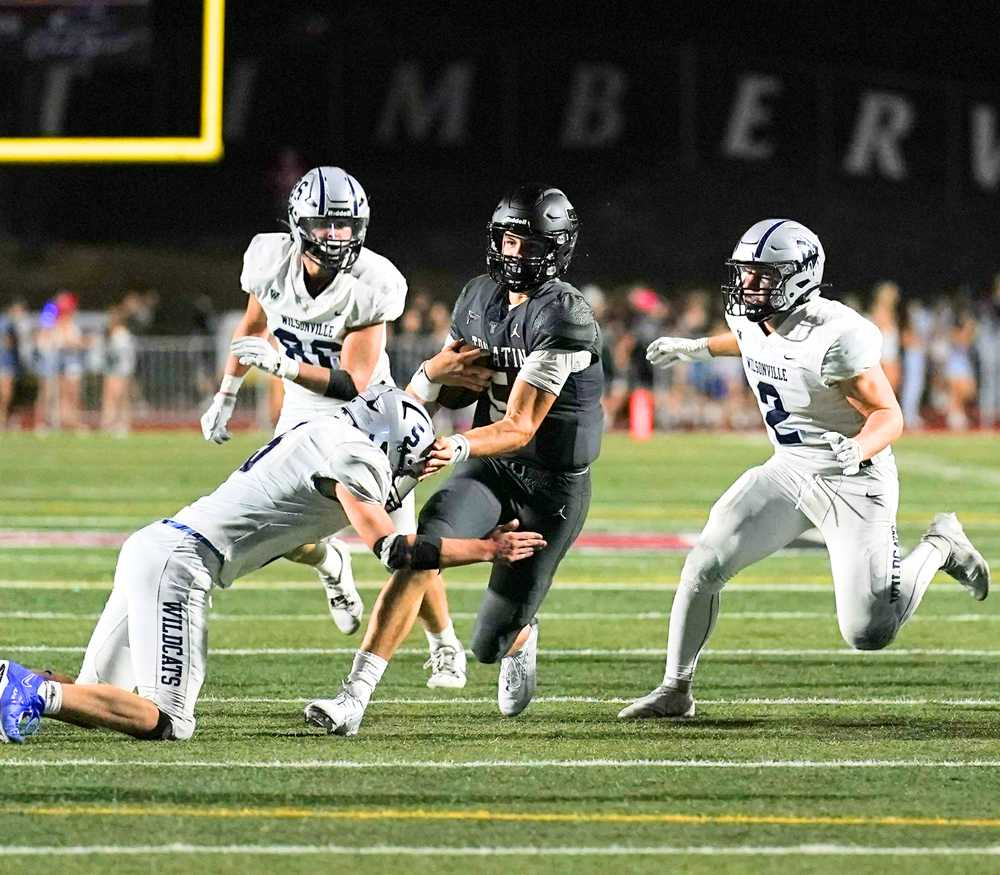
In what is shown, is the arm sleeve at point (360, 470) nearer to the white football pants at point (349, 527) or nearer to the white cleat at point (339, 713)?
the white cleat at point (339, 713)

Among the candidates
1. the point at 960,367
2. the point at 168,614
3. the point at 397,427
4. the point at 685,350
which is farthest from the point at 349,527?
the point at 960,367

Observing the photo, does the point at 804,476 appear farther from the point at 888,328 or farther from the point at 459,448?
the point at 888,328

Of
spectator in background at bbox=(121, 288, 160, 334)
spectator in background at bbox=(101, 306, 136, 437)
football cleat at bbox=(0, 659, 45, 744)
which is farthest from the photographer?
spectator in background at bbox=(121, 288, 160, 334)

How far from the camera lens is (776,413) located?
19.7 ft

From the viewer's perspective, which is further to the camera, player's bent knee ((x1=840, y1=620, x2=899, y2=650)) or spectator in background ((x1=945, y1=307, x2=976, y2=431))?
spectator in background ((x1=945, y1=307, x2=976, y2=431))

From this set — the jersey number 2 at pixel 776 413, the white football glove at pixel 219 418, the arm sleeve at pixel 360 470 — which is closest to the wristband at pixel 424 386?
the arm sleeve at pixel 360 470

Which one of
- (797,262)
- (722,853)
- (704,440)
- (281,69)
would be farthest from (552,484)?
(281,69)

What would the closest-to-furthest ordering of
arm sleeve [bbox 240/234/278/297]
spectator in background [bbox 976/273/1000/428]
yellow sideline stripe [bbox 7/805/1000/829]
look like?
yellow sideline stripe [bbox 7/805/1000/829] → arm sleeve [bbox 240/234/278/297] → spectator in background [bbox 976/273/1000/428]

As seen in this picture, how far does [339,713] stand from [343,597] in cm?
183

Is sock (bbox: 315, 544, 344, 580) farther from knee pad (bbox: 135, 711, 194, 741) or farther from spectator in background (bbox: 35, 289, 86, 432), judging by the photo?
spectator in background (bbox: 35, 289, 86, 432)

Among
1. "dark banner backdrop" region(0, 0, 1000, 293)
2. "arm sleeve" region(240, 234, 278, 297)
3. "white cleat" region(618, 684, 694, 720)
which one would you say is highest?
"dark banner backdrop" region(0, 0, 1000, 293)

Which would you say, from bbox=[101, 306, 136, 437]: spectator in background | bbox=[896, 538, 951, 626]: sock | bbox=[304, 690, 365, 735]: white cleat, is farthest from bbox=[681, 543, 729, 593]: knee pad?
bbox=[101, 306, 136, 437]: spectator in background

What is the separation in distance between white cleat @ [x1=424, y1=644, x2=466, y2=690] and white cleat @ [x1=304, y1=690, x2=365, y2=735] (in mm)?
1014

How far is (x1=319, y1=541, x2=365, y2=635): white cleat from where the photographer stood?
716cm
